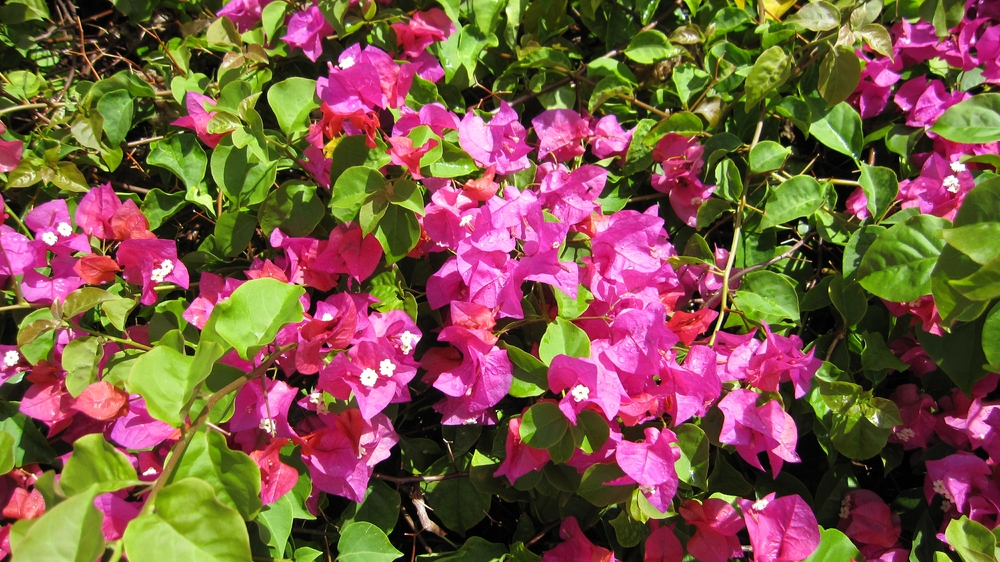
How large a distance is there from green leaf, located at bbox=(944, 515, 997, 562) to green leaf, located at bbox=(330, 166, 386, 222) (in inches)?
37.3

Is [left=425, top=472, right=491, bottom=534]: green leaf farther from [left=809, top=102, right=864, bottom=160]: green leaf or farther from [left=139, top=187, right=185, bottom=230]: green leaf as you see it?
[left=809, top=102, right=864, bottom=160]: green leaf

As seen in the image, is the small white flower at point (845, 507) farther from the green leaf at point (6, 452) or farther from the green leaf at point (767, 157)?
the green leaf at point (6, 452)

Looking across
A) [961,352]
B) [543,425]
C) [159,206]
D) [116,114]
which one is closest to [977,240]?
[961,352]

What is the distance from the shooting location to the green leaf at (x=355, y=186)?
37.0 inches

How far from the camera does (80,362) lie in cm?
99

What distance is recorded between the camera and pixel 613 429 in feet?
3.13

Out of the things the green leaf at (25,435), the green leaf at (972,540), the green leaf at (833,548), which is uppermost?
the green leaf at (972,540)

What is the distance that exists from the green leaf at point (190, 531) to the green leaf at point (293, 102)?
25.3 inches

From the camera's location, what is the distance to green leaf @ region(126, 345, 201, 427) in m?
0.74

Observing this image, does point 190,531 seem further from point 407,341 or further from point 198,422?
point 407,341

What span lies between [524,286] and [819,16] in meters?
0.68

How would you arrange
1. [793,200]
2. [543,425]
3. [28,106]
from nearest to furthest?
→ [543,425], [793,200], [28,106]

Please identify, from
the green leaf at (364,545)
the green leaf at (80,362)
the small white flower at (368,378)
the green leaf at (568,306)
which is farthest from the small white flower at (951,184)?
the green leaf at (80,362)

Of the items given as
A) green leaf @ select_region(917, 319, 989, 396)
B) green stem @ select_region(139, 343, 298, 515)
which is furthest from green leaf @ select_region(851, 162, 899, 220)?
green stem @ select_region(139, 343, 298, 515)
